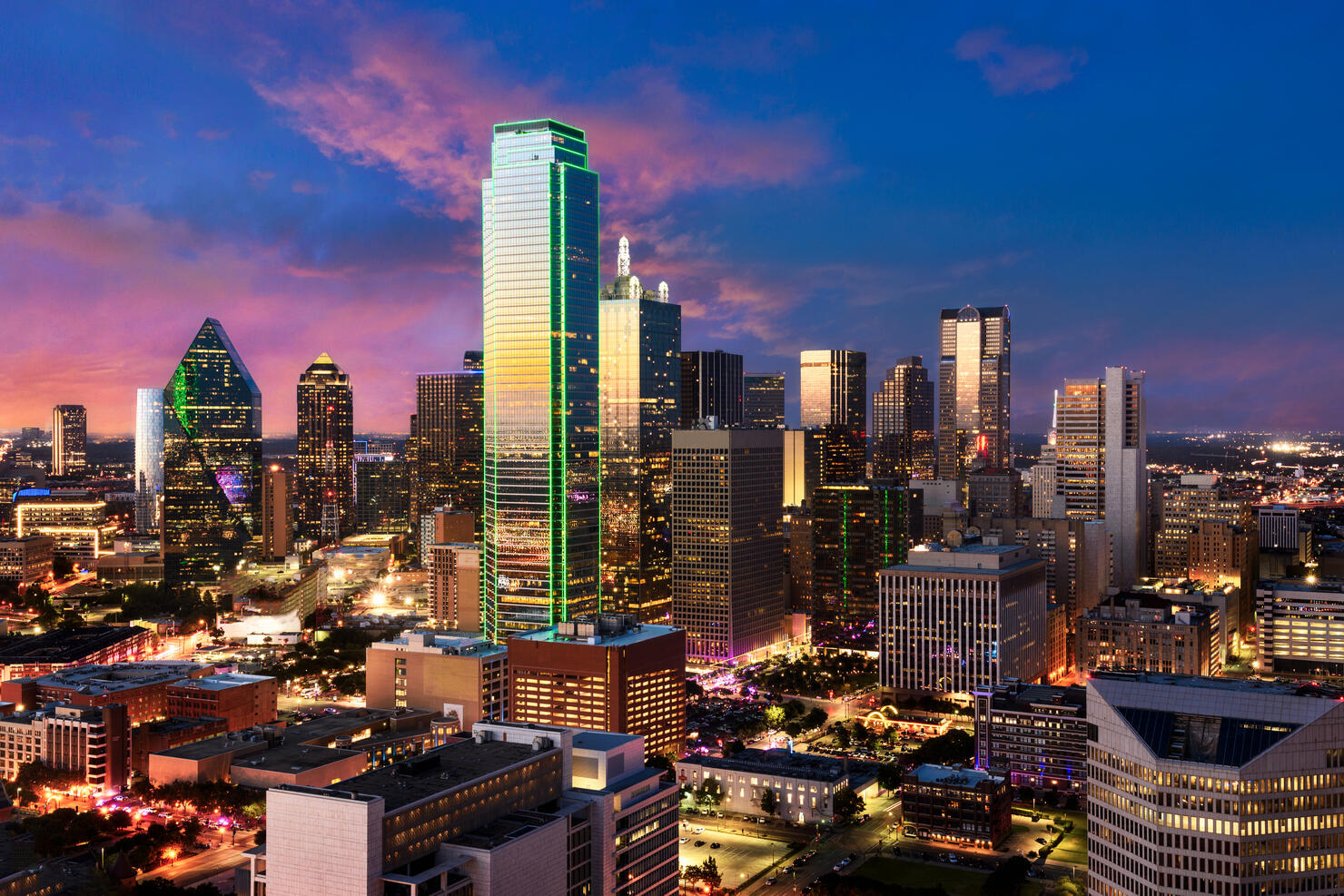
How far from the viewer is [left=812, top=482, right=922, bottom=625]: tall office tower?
161 m

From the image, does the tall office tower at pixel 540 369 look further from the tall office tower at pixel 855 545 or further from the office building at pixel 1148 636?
the office building at pixel 1148 636

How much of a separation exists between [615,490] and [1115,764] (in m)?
115

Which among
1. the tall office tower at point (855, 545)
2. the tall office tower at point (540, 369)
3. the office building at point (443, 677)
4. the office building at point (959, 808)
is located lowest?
the office building at point (959, 808)

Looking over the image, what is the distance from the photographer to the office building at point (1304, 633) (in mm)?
133250

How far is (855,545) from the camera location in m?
164

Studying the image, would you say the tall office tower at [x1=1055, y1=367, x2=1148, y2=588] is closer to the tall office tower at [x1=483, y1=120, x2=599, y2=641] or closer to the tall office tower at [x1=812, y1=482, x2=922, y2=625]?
the tall office tower at [x1=812, y1=482, x2=922, y2=625]

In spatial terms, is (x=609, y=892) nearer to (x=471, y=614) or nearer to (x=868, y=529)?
(x=471, y=614)

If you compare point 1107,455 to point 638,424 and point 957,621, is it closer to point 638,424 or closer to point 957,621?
point 957,621

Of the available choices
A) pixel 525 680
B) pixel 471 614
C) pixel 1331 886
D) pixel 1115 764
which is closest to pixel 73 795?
pixel 525 680

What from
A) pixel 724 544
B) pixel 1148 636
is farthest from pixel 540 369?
pixel 1148 636

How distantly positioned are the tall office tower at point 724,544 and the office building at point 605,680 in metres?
44.9

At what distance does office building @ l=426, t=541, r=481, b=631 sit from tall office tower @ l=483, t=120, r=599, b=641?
69.4ft

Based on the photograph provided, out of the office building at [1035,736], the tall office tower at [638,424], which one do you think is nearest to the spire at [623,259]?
the tall office tower at [638,424]

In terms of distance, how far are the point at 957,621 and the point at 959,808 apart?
134 feet
